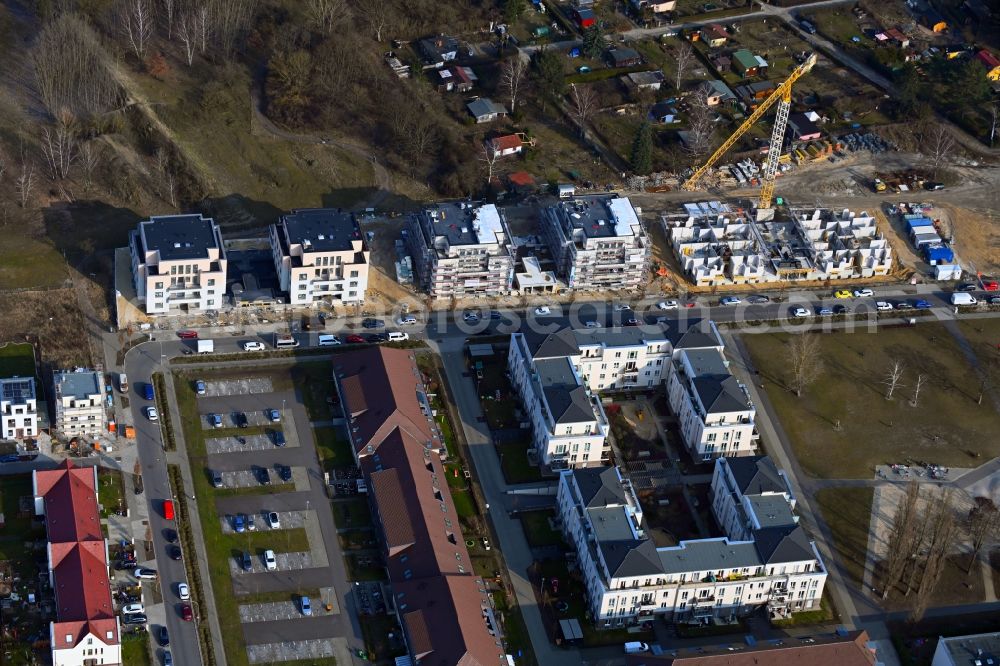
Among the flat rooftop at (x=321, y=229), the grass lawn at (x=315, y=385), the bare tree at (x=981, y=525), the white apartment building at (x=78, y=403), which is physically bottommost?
the bare tree at (x=981, y=525)

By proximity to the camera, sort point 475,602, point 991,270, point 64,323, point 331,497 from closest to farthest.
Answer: point 475,602 → point 331,497 → point 64,323 → point 991,270

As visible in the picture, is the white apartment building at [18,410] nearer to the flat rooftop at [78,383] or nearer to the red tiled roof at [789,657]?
the flat rooftop at [78,383]

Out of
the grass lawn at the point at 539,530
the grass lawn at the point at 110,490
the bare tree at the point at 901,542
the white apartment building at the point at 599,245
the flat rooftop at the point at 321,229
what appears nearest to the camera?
the bare tree at the point at 901,542

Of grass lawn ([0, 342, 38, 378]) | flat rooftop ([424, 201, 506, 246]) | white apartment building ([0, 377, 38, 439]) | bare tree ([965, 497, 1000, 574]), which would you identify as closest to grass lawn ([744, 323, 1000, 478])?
bare tree ([965, 497, 1000, 574])

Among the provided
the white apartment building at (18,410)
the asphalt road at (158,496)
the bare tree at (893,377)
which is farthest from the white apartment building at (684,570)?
the white apartment building at (18,410)

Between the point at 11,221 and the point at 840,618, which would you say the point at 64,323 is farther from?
the point at 840,618

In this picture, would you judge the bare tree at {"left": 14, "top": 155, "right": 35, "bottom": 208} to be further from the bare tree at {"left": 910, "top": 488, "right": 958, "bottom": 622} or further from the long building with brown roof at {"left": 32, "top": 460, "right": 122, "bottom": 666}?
the bare tree at {"left": 910, "top": 488, "right": 958, "bottom": 622}

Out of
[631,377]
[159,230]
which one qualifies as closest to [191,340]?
[159,230]
